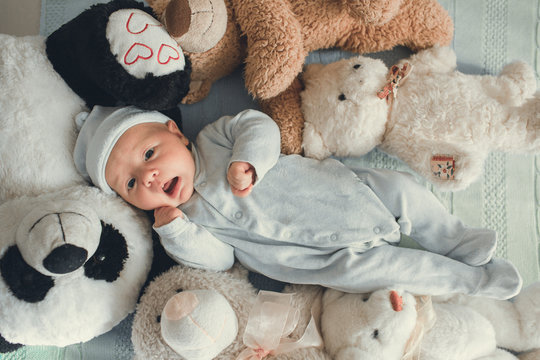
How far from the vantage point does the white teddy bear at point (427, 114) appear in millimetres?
986

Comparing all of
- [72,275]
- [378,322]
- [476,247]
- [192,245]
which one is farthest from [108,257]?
[476,247]

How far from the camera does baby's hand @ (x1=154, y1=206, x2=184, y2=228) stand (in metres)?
1.00

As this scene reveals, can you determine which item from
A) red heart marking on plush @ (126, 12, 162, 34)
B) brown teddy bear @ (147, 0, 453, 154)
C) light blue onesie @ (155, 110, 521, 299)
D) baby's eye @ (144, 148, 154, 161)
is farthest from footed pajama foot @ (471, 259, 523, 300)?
red heart marking on plush @ (126, 12, 162, 34)

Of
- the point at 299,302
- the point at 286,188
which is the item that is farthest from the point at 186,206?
the point at 299,302

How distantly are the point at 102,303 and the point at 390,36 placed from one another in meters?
1.00

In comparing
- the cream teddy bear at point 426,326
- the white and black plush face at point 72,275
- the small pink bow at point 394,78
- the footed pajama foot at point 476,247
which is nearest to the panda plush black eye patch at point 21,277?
the white and black plush face at point 72,275

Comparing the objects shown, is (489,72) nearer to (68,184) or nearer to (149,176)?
(149,176)

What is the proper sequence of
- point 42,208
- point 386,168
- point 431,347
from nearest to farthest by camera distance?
point 42,208, point 431,347, point 386,168

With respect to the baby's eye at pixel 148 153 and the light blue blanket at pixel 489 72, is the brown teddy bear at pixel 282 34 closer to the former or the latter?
the light blue blanket at pixel 489 72

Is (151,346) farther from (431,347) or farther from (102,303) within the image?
(431,347)

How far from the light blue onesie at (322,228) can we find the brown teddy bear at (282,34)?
11 cm

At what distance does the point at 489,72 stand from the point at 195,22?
90cm

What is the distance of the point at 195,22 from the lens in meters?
0.87

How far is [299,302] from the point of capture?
107 cm
